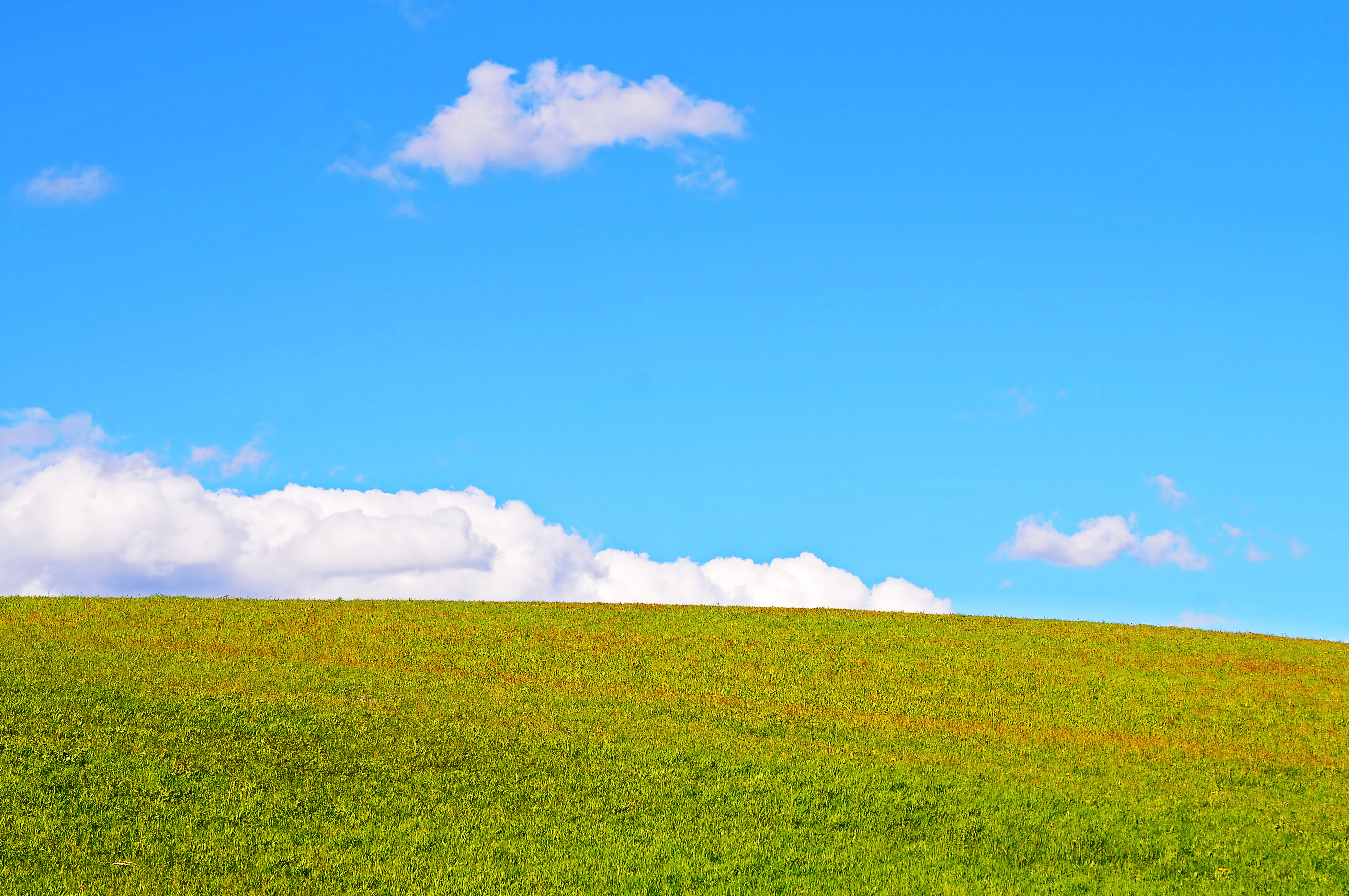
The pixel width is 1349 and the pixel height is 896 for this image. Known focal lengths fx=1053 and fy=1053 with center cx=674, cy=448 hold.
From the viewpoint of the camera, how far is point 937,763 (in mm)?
24750

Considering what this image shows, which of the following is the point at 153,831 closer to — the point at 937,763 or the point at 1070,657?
the point at 937,763

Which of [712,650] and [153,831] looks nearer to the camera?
[153,831]

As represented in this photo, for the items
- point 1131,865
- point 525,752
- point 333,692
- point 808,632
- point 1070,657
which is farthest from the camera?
point 808,632

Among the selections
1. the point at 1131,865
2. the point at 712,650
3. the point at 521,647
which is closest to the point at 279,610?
the point at 521,647

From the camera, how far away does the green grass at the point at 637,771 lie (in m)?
17.5

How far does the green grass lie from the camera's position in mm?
17469

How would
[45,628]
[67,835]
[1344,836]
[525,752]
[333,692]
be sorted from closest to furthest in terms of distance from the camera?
1. [67,835]
2. [1344,836]
3. [525,752]
4. [333,692]
5. [45,628]

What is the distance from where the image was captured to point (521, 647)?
3944 cm

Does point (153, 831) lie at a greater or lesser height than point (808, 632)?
lesser

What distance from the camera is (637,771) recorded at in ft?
74.2

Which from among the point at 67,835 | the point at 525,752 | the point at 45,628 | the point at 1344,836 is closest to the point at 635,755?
the point at 525,752

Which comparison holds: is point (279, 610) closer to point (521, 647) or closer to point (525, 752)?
point (521, 647)

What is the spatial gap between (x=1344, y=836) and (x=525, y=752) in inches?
662

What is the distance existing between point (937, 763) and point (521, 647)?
1890 centimetres
